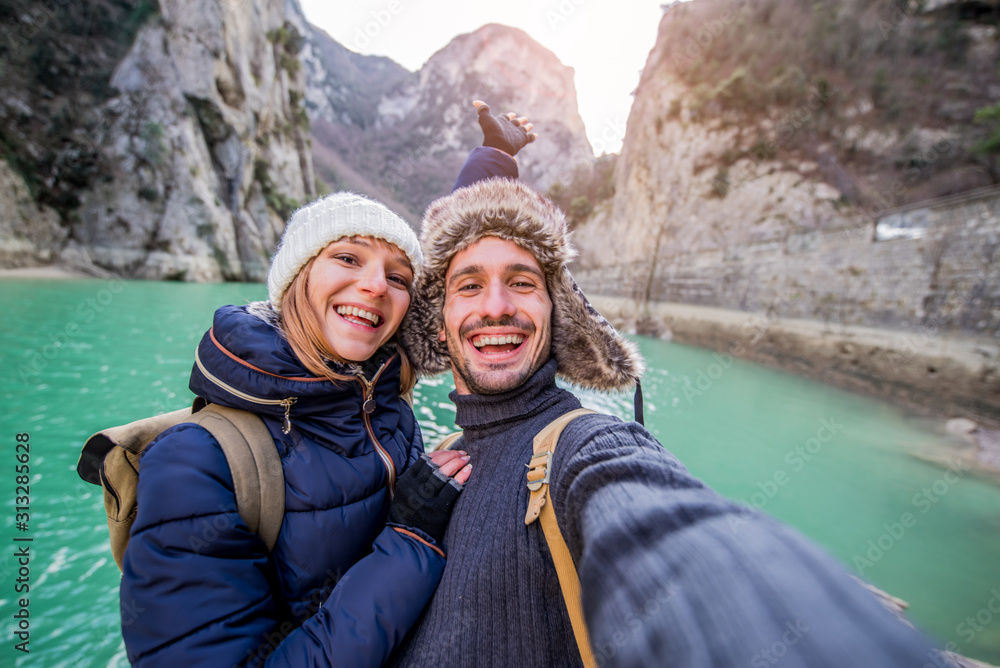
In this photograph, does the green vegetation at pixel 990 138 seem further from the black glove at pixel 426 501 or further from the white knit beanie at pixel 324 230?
the black glove at pixel 426 501

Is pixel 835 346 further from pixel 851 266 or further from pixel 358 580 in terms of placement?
pixel 358 580

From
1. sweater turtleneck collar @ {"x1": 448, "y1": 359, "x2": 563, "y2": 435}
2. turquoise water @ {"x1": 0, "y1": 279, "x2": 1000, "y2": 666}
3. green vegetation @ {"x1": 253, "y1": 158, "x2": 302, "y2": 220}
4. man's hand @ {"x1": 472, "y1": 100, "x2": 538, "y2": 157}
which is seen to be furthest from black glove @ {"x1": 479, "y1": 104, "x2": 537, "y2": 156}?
green vegetation @ {"x1": 253, "y1": 158, "x2": 302, "y2": 220}

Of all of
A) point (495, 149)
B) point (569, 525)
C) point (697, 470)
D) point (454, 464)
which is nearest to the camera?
point (569, 525)

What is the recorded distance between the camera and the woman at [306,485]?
88cm

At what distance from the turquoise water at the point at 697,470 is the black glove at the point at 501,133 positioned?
394cm

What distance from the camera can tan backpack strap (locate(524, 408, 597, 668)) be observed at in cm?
91

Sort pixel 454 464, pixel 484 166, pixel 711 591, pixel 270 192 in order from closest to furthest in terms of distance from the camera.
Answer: pixel 711 591 < pixel 454 464 < pixel 484 166 < pixel 270 192

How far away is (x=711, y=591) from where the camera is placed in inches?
21.4

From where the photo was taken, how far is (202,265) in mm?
22875

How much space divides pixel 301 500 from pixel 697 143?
2152 cm

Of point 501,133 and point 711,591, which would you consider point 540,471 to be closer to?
point 711,591

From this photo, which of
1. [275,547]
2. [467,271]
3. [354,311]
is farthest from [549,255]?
[275,547]

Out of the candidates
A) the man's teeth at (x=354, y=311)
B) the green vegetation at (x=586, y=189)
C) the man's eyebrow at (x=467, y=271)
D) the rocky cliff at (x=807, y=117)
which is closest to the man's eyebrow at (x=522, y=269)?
the man's eyebrow at (x=467, y=271)

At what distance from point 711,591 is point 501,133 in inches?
111
